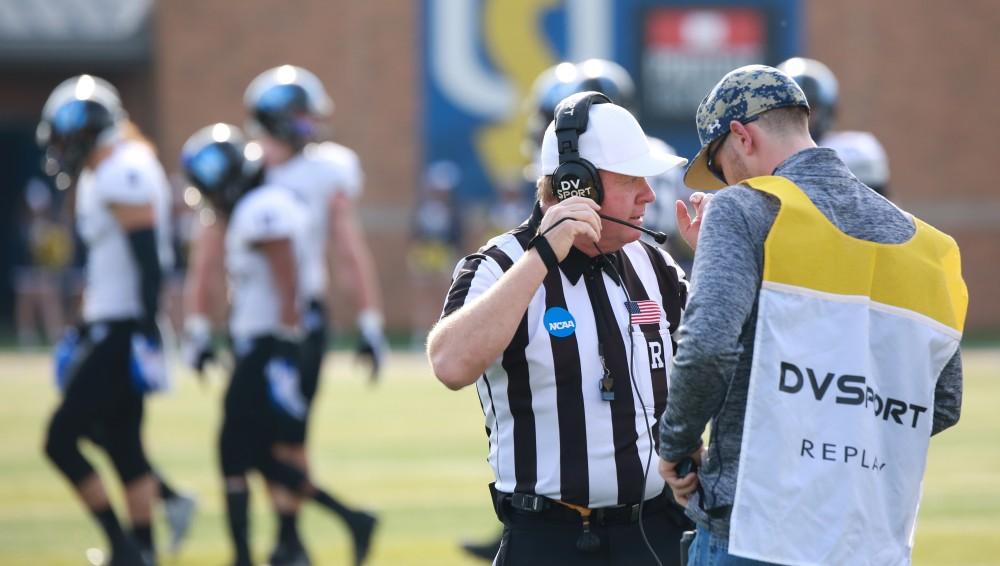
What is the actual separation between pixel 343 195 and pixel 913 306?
16.7ft

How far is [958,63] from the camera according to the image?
80.3 ft

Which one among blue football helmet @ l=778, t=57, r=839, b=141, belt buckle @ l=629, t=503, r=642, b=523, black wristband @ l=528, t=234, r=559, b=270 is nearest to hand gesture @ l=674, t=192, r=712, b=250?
black wristband @ l=528, t=234, r=559, b=270

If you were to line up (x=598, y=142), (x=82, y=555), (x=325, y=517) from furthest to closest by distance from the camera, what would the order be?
(x=325, y=517), (x=82, y=555), (x=598, y=142)

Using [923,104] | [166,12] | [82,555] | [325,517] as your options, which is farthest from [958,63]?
[82,555]

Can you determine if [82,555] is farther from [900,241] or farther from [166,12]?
[166,12]

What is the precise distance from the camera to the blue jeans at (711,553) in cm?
336

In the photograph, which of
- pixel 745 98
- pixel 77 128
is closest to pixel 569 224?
pixel 745 98

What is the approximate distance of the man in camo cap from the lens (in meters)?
3.31

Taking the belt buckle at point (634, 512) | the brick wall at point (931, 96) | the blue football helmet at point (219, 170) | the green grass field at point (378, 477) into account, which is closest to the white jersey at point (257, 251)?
the blue football helmet at point (219, 170)

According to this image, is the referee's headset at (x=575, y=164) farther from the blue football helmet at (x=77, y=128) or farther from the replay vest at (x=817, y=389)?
the blue football helmet at (x=77, y=128)

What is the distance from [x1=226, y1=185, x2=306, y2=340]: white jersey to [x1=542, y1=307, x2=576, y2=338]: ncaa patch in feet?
11.6

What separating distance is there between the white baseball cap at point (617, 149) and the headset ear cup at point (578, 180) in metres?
0.04

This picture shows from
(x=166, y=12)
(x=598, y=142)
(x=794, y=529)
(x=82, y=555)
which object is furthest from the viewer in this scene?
(x=166, y=12)

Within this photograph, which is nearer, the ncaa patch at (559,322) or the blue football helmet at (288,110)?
the ncaa patch at (559,322)
